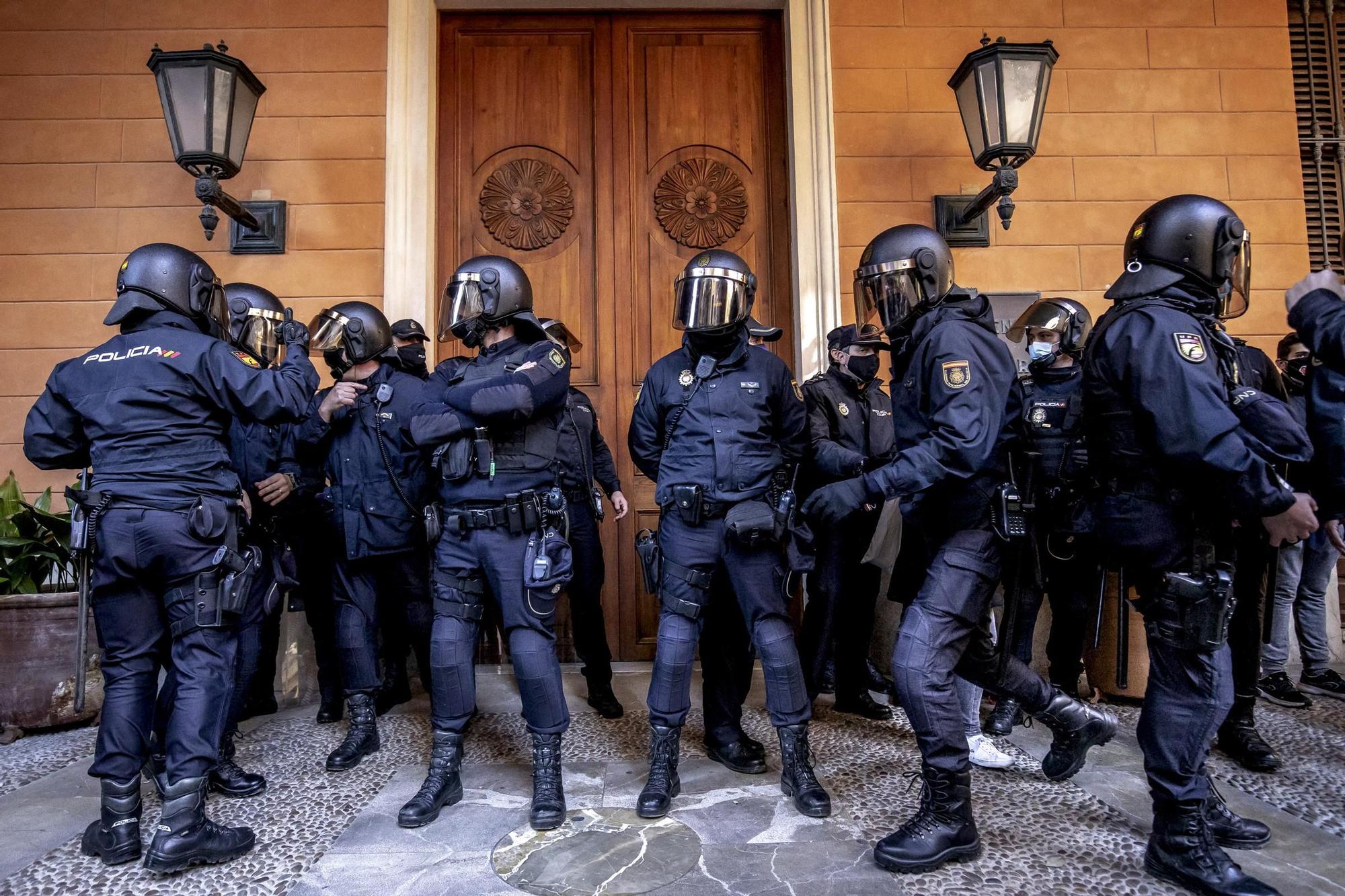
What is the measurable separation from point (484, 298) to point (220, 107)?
7.86 ft

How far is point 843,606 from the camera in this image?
12.2 ft

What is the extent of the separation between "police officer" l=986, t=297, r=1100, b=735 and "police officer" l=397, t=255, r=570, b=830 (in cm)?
197

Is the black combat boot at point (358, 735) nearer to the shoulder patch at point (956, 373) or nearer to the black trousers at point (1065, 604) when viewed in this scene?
the shoulder patch at point (956, 373)

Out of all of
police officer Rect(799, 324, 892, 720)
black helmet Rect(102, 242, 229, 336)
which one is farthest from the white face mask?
black helmet Rect(102, 242, 229, 336)

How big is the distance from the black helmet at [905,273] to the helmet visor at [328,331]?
228 cm

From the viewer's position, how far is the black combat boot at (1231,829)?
237 centimetres

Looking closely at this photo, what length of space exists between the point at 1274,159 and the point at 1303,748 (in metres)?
3.70

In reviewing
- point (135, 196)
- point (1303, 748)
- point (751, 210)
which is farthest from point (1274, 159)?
point (135, 196)

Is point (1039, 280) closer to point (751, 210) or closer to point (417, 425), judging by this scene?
point (751, 210)

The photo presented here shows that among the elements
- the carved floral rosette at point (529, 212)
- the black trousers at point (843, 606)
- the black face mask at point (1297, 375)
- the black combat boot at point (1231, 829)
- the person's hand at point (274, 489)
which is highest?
the carved floral rosette at point (529, 212)

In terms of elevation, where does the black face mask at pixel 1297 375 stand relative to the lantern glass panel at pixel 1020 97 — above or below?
below

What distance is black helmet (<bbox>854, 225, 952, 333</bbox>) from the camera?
8.48 feet

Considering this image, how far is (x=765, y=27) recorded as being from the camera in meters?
5.20

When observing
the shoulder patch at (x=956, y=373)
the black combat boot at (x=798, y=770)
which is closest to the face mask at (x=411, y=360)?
the black combat boot at (x=798, y=770)
